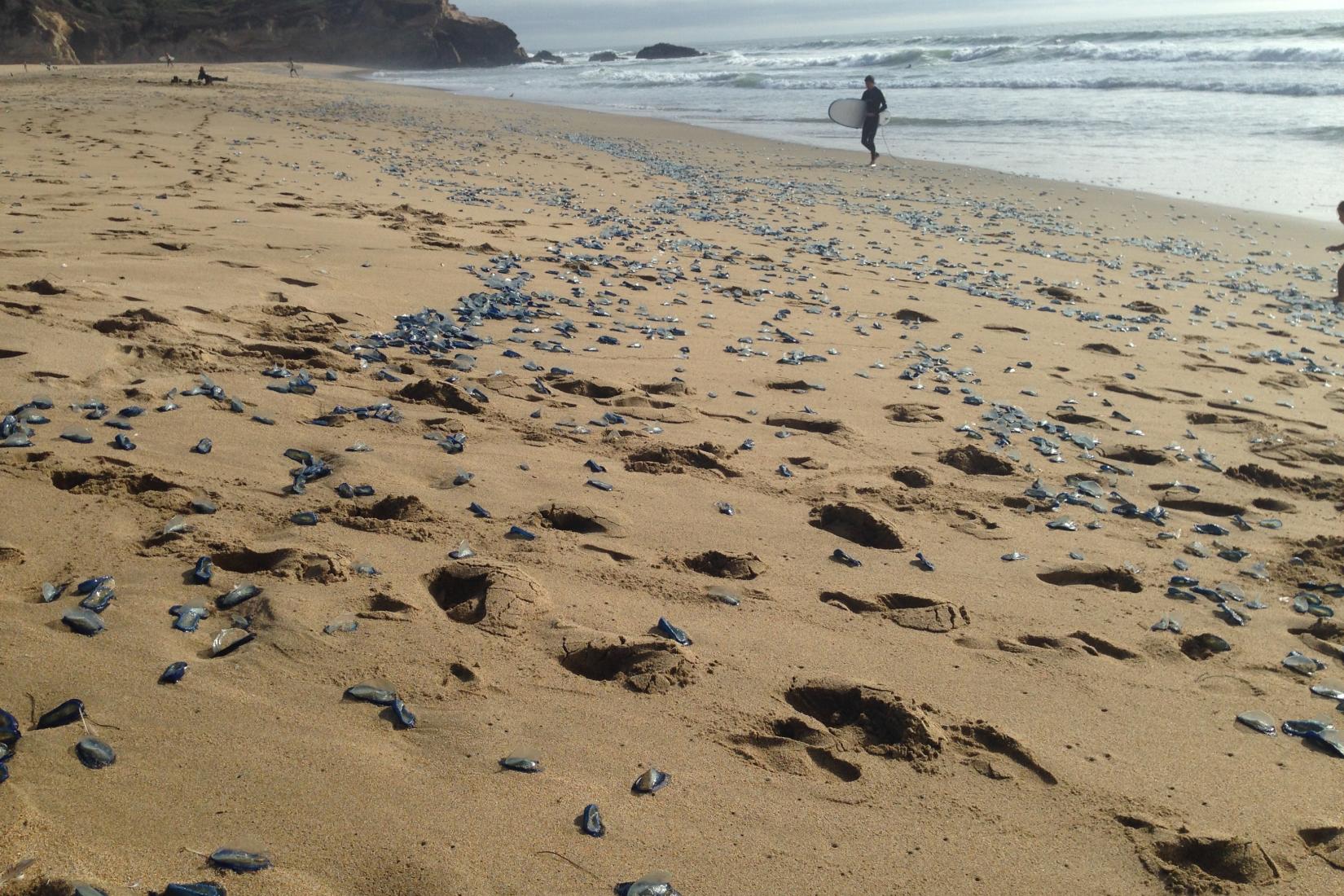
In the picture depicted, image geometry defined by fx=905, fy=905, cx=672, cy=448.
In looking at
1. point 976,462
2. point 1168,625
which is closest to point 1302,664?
point 1168,625

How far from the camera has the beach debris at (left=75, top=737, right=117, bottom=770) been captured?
70.6 inches

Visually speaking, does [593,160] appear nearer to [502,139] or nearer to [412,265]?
[502,139]

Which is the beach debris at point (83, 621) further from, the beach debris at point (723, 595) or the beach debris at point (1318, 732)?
the beach debris at point (1318, 732)

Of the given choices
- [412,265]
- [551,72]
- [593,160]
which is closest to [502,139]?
[593,160]

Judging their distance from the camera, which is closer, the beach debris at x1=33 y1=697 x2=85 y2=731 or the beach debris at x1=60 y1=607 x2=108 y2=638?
the beach debris at x1=33 y1=697 x2=85 y2=731

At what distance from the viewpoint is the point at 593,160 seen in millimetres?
13547

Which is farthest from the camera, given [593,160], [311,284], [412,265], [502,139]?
[502,139]

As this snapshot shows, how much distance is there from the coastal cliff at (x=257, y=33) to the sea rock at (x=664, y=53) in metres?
9.59

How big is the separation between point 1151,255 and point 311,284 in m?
7.90

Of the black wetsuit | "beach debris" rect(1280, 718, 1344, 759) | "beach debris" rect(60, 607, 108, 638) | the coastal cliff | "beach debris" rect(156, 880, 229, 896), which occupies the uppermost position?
the coastal cliff

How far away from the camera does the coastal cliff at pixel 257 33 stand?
3962cm

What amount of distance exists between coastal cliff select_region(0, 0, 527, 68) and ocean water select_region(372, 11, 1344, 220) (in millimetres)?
10210

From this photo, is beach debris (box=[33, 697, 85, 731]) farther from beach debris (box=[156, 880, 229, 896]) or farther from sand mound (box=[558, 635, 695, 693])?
sand mound (box=[558, 635, 695, 693])

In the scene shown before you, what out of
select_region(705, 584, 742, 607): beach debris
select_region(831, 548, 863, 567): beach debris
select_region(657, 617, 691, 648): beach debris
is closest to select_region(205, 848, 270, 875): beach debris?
select_region(657, 617, 691, 648): beach debris
